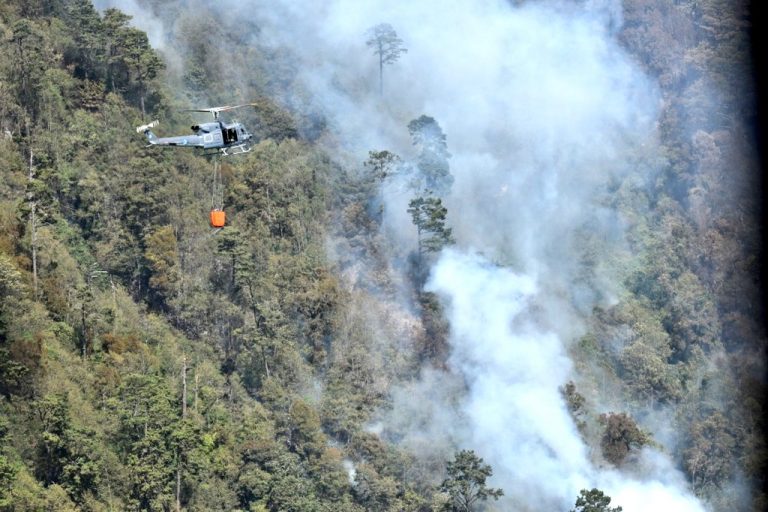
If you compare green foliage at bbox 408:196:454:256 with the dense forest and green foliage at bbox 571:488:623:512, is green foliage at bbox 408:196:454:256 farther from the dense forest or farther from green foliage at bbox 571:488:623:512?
green foliage at bbox 571:488:623:512

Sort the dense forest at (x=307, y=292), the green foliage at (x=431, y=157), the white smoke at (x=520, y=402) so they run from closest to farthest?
the dense forest at (x=307, y=292)
the white smoke at (x=520, y=402)
the green foliage at (x=431, y=157)

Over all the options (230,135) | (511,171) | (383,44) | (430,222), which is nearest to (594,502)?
(430,222)

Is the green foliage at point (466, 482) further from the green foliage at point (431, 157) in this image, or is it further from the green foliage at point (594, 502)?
the green foliage at point (431, 157)

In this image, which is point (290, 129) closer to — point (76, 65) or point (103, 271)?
point (76, 65)

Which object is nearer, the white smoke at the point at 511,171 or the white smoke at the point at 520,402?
the white smoke at the point at 520,402

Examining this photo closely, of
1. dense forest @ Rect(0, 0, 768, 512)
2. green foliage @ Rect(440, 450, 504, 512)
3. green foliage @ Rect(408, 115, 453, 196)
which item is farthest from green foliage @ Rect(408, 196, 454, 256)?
green foliage @ Rect(440, 450, 504, 512)

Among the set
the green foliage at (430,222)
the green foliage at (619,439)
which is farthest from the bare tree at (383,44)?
the green foliage at (619,439)

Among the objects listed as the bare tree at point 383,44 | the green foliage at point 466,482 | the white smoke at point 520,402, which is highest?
the bare tree at point 383,44
